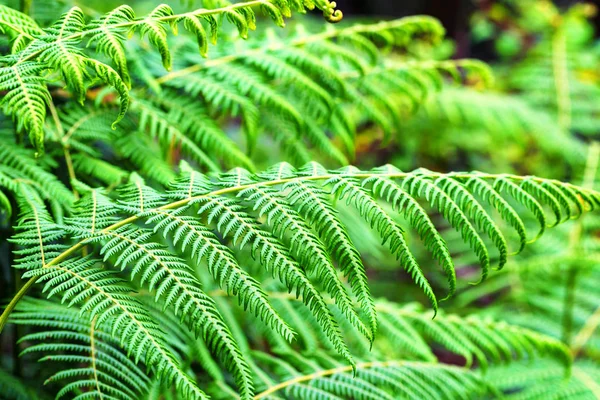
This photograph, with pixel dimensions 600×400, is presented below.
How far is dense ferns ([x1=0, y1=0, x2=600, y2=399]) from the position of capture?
0.74 m

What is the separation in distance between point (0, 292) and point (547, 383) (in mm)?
1354

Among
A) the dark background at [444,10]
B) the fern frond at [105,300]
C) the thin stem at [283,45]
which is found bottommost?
the dark background at [444,10]

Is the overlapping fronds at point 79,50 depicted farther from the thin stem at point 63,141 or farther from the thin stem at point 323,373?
the thin stem at point 323,373

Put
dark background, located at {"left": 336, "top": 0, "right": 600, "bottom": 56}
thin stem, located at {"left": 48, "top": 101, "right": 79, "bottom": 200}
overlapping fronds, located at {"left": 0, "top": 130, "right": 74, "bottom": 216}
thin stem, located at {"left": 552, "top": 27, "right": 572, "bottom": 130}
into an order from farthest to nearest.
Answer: dark background, located at {"left": 336, "top": 0, "right": 600, "bottom": 56}, thin stem, located at {"left": 552, "top": 27, "right": 572, "bottom": 130}, thin stem, located at {"left": 48, "top": 101, "right": 79, "bottom": 200}, overlapping fronds, located at {"left": 0, "top": 130, "right": 74, "bottom": 216}

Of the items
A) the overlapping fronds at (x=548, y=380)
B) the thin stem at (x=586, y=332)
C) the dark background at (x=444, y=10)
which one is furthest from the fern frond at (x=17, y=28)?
the dark background at (x=444, y=10)

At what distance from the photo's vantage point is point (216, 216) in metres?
0.99

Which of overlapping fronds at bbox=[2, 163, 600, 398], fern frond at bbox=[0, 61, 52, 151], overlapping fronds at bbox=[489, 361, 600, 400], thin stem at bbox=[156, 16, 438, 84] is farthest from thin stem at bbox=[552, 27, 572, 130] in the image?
fern frond at bbox=[0, 61, 52, 151]

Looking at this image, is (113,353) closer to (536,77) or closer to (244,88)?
(244,88)

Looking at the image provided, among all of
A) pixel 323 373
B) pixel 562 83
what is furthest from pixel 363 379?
pixel 562 83

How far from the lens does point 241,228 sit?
770 millimetres

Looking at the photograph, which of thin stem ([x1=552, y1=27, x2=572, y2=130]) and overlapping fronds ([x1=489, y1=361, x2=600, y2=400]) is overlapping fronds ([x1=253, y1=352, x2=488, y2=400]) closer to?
overlapping fronds ([x1=489, y1=361, x2=600, y2=400])

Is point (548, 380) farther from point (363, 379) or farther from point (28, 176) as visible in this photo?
point (28, 176)

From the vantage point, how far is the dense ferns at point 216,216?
2.41 ft

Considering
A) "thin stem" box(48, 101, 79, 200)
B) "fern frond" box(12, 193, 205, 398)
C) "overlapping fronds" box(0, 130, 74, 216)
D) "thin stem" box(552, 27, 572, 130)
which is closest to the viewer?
"fern frond" box(12, 193, 205, 398)
